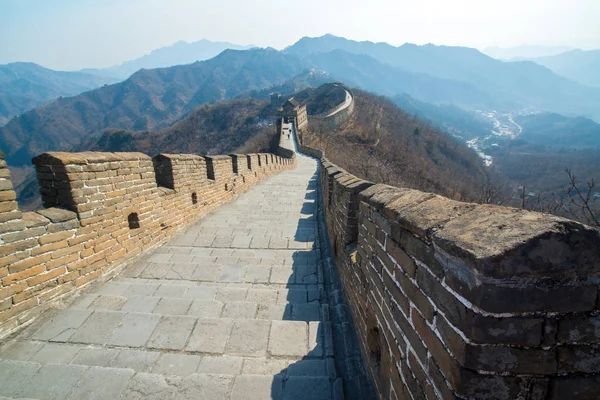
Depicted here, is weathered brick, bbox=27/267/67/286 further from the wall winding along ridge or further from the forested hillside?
the forested hillside

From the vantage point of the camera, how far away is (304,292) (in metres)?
3.56

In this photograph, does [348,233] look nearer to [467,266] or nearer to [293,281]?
[293,281]

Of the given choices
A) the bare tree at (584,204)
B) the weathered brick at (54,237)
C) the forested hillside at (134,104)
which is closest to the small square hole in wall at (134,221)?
the weathered brick at (54,237)

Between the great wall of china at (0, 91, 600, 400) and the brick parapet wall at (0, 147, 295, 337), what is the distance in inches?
0.6

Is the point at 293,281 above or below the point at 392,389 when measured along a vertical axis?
below

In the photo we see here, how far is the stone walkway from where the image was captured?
6.82ft

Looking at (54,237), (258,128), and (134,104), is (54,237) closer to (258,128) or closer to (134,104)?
(258,128)

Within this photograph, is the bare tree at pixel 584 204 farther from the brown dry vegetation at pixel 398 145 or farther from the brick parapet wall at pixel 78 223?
the brown dry vegetation at pixel 398 145

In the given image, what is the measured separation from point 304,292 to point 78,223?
2.61 metres

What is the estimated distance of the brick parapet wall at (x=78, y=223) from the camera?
266 cm

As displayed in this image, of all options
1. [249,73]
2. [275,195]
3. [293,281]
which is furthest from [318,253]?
[249,73]

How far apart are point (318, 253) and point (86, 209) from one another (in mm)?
3116

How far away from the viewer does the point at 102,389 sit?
80.2 inches

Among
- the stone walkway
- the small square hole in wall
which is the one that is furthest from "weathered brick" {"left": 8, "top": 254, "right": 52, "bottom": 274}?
the small square hole in wall
